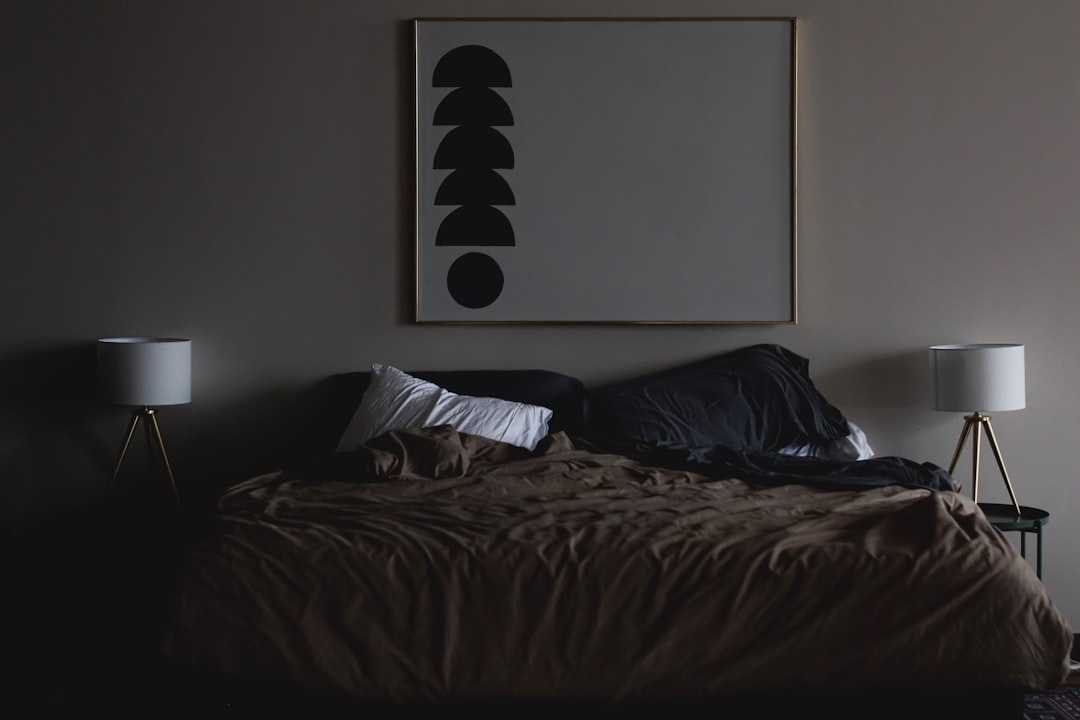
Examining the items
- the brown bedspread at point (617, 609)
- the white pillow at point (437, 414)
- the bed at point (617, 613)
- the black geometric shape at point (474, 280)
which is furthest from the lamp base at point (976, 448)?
the black geometric shape at point (474, 280)

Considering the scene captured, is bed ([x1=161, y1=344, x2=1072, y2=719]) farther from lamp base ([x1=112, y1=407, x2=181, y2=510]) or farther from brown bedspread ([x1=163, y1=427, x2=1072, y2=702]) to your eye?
lamp base ([x1=112, y1=407, x2=181, y2=510])

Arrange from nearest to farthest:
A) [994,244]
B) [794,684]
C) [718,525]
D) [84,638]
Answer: [794,684]
[718,525]
[84,638]
[994,244]

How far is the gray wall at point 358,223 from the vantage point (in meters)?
4.31

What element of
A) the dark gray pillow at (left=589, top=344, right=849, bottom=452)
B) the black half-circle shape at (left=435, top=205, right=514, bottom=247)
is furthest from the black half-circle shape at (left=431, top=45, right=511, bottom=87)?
the dark gray pillow at (left=589, top=344, right=849, bottom=452)

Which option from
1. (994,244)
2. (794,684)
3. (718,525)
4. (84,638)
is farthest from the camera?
(994,244)

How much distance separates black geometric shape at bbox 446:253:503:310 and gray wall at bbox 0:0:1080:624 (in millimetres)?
131

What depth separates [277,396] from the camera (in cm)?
441

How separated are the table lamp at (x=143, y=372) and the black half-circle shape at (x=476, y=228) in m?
1.16

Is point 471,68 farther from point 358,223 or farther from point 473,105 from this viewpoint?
point 358,223

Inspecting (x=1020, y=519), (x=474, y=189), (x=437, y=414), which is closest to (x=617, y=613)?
(x=437, y=414)

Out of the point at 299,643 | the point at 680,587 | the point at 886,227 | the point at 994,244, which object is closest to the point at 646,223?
the point at 886,227

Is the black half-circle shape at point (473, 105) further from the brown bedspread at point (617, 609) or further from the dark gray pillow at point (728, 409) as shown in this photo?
the brown bedspread at point (617, 609)

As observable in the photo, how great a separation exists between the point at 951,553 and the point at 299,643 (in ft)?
5.19

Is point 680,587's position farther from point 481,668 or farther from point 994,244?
point 994,244
